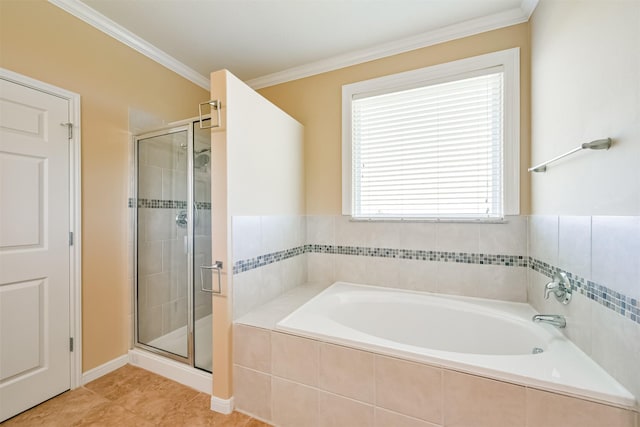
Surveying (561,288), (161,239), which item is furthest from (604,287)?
(161,239)

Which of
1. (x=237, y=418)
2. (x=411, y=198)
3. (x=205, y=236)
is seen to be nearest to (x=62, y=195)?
(x=205, y=236)

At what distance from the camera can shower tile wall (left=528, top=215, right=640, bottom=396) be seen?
90 centimetres

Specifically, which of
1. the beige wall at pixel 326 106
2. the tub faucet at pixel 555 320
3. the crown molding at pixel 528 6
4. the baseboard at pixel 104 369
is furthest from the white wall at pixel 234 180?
the crown molding at pixel 528 6

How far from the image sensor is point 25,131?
153 cm

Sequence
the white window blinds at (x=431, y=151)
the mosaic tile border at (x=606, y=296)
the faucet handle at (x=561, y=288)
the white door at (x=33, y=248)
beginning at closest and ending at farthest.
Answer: the mosaic tile border at (x=606, y=296), the faucet handle at (x=561, y=288), the white door at (x=33, y=248), the white window blinds at (x=431, y=151)

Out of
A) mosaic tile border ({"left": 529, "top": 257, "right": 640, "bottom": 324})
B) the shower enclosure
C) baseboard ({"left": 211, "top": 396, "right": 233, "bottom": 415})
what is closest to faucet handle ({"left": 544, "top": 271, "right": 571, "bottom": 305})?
mosaic tile border ({"left": 529, "top": 257, "right": 640, "bottom": 324})

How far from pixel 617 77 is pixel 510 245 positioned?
1156mm

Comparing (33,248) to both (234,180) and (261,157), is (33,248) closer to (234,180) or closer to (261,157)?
(234,180)

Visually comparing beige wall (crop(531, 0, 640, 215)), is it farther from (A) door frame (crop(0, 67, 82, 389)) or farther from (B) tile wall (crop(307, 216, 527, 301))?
(A) door frame (crop(0, 67, 82, 389))

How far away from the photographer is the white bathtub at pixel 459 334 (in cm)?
101

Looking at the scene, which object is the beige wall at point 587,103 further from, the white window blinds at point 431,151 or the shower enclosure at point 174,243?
the shower enclosure at point 174,243

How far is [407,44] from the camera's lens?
208cm

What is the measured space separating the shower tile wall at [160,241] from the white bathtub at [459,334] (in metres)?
1.12

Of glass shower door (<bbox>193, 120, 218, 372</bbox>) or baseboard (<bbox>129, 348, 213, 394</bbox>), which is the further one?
glass shower door (<bbox>193, 120, 218, 372</bbox>)
